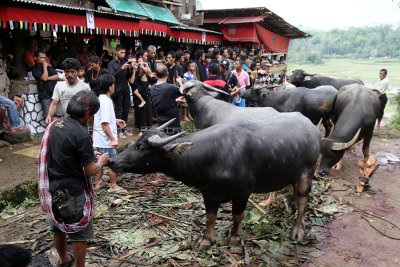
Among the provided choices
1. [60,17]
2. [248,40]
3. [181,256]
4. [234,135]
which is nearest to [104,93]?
[234,135]

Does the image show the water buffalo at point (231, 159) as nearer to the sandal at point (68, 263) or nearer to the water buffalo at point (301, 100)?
the sandal at point (68, 263)

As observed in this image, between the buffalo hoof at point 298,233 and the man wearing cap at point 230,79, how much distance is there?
403cm

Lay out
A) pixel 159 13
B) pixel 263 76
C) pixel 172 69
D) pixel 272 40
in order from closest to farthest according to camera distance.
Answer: pixel 172 69, pixel 263 76, pixel 159 13, pixel 272 40

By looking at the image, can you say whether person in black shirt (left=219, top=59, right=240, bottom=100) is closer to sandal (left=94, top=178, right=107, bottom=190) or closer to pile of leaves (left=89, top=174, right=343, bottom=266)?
pile of leaves (left=89, top=174, right=343, bottom=266)

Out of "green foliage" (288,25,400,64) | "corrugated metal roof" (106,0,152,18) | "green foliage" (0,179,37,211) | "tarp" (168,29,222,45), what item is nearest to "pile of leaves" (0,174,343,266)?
"green foliage" (0,179,37,211)

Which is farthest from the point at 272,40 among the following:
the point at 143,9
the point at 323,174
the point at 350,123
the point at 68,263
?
the point at 68,263

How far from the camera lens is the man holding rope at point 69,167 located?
2.79 m

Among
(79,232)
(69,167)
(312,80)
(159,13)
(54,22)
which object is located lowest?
(79,232)

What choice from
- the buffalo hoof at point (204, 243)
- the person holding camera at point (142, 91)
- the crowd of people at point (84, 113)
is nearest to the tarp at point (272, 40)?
the crowd of people at point (84, 113)

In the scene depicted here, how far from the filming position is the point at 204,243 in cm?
384

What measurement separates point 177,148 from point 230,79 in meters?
4.93

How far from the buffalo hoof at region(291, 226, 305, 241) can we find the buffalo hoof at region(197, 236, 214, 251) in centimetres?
103

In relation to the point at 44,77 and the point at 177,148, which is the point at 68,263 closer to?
the point at 177,148

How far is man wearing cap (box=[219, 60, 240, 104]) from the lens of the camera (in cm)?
776
